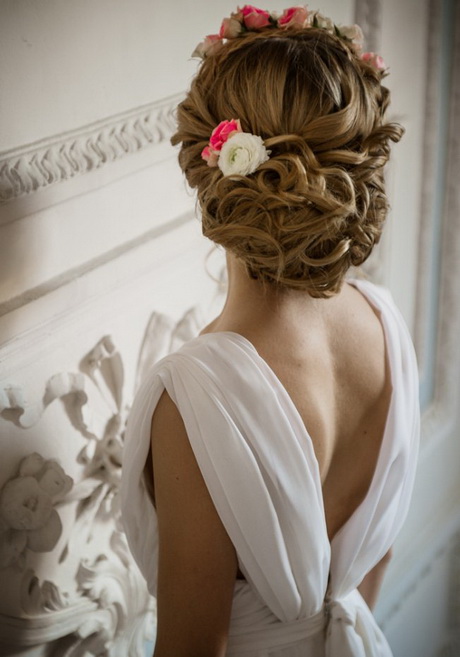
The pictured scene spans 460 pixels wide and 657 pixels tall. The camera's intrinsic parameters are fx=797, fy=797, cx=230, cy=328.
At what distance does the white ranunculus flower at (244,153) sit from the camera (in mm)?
1091

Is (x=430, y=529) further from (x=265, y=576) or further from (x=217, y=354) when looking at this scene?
(x=217, y=354)

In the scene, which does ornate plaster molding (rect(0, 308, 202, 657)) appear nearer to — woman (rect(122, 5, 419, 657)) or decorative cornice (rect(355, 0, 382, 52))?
woman (rect(122, 5, 419, 657))

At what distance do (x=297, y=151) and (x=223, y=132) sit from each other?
108mm

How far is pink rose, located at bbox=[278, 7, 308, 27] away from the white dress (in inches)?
19.6

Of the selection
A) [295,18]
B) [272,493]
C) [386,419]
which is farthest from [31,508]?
[295,18]

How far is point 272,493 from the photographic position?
1.23m

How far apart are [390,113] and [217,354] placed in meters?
1.20

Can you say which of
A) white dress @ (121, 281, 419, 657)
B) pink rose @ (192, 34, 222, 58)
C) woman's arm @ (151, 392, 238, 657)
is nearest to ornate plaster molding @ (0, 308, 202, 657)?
white dress @ (121, 281, 419, 657)

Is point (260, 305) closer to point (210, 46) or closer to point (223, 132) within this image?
point (223, 132)

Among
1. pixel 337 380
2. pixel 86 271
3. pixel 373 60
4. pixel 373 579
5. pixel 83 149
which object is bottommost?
pixel 373 579

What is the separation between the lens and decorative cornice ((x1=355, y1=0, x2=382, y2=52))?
6.57 feet

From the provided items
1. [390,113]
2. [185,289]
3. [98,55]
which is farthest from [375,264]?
[98,55]

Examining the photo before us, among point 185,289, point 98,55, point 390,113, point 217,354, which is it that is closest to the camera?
point 217,354

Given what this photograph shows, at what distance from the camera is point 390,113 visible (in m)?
2.13
